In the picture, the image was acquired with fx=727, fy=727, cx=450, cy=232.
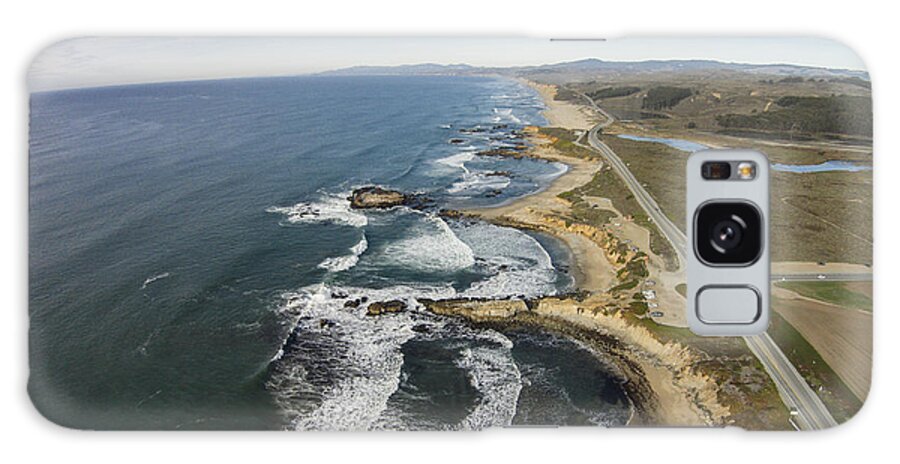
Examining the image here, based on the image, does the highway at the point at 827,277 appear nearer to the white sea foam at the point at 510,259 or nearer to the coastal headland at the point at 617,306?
the coastal headland at the point at 617,306

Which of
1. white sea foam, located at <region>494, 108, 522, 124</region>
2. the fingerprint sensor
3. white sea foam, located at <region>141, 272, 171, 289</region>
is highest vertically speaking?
white sea foam, located at <region>494, 108, 522, 124</region>

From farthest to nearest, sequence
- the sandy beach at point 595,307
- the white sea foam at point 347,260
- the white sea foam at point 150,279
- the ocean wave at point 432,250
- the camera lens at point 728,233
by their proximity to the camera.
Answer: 1. the white sea foam at point 347,260
2. the ocean wave at point 432,250
3. the white sea foam at point 150,279
4. the sandy beach at point 595,307
5. the camera lens at point 728,233

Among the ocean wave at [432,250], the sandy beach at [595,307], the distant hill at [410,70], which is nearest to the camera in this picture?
the sandy beach at [595,307]

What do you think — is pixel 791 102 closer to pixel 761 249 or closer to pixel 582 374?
pixel 761 249

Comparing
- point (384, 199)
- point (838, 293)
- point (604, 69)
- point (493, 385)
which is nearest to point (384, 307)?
point (384, 199)

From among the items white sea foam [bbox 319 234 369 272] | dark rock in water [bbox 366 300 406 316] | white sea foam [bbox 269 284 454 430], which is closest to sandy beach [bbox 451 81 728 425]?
dark rock in water [bbox 366 300 406 316]

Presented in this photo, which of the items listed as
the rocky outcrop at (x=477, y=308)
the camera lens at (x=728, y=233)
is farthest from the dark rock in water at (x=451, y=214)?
the camera lens at (x=728, y=233)

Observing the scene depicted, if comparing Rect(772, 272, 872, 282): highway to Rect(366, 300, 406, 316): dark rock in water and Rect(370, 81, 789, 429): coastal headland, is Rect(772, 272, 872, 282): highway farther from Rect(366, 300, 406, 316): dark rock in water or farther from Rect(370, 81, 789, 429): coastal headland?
Rect(366, 300, 406, 316): dark rock in water
